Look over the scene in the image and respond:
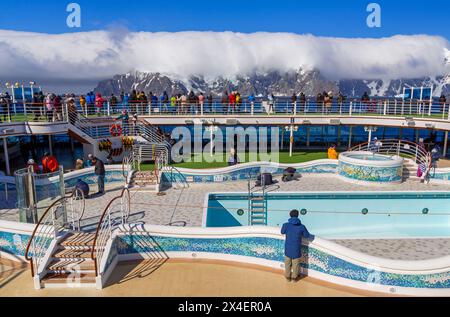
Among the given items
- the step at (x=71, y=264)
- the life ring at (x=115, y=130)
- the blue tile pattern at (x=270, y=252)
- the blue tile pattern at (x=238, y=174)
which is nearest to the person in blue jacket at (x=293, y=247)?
the blue tile pattern at (x=270, y=252)

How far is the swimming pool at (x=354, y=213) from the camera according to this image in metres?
15.1

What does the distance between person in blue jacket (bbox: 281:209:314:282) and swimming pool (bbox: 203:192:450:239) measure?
6.75 metres

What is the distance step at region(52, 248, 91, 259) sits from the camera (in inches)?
337

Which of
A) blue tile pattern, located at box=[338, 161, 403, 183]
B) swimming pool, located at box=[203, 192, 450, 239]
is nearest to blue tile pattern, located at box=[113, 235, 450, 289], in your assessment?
swimming pool, located at box=[203, 192, 450, 239]

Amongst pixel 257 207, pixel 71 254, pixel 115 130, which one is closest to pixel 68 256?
pixel 71 254

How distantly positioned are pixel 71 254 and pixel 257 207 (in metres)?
8.38

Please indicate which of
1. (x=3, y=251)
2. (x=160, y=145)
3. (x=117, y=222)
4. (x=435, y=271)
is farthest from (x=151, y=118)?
(x=435, y=271)

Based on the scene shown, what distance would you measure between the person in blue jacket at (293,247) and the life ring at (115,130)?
16.8 metres

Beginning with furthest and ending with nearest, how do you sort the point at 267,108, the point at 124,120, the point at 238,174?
1. the point at 267,108
2. the point at 124,120
3. the point at 238,174

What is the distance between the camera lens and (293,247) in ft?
26.3

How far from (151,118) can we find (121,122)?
2.04 metres

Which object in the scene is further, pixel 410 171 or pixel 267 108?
pixel 267 108

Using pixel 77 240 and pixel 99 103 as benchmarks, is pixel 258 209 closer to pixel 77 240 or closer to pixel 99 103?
pixel 77 240

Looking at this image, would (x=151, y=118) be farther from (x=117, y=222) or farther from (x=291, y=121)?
(x=117, y=222)
